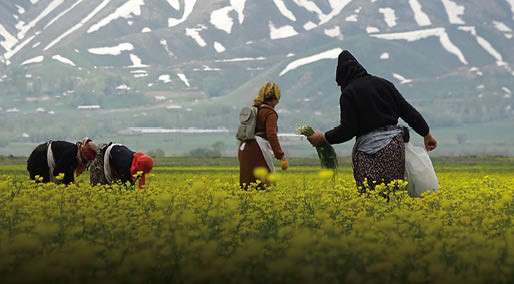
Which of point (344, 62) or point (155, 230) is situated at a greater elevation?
point (344, 62)

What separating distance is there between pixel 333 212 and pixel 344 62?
315 cm

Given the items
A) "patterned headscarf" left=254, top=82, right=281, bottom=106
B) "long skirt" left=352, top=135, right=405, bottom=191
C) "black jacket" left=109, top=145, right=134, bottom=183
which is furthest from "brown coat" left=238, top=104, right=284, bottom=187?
"long skirt" left=352, top=135, right=405, bottom=191

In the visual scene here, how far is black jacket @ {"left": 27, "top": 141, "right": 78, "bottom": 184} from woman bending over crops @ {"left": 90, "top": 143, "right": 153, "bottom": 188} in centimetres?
40

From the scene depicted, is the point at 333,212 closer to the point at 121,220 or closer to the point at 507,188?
the point at 121,220

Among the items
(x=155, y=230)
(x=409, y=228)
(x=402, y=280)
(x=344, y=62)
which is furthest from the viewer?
(x=344, y=62)

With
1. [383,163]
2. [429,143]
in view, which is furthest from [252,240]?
[429,143]

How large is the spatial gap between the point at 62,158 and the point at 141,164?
5.50ft

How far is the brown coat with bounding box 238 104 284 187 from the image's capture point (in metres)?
18.5

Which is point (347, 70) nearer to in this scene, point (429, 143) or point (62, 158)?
point (429, 143)

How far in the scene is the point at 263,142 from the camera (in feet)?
62.0

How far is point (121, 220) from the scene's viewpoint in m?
12.1

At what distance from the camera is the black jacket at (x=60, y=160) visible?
61.3ft

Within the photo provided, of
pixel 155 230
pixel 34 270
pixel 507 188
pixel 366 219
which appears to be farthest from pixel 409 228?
pixel 507 188

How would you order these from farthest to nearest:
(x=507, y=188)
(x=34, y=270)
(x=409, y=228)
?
1. (x=507, y=188)
2. (x=409, y=228)
3. (x=34, y=270)
